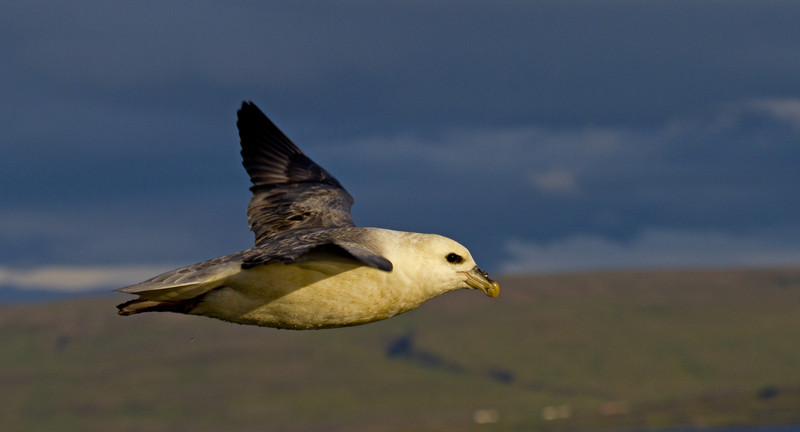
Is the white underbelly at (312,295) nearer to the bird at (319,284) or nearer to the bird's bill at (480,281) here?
the bird at (319,284)

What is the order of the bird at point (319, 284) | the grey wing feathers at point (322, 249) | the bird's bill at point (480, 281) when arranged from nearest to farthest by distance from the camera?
1. the grey wing feathers at point (322, 249)
2. the bird at point (319, 284)
3. the bird's bill at point (480, 281)

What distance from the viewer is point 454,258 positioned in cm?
2128

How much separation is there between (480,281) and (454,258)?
0.66m

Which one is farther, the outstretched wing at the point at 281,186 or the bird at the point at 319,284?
the outstretched wing at the point at 281,186

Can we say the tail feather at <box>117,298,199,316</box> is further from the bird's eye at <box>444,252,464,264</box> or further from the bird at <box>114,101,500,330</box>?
the bird's eye at <box>444,252,464,264</box>

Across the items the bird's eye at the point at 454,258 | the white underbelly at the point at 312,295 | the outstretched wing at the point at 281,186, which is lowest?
the white underbelly at the point at 312,295

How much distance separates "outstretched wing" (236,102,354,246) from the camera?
27.6 meters

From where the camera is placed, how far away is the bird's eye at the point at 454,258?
21219 millimetres

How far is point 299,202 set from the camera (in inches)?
1131

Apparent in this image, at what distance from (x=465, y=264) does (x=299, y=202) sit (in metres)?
8.41

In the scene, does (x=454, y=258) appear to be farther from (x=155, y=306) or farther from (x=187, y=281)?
(x=155, y=306)

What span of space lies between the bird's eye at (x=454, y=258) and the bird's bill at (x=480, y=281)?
26 centimetres

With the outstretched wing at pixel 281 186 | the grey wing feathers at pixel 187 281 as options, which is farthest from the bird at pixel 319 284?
the outstretched wing at pixel 281 186

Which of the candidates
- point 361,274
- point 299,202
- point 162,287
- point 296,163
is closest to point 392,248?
point 361,274
